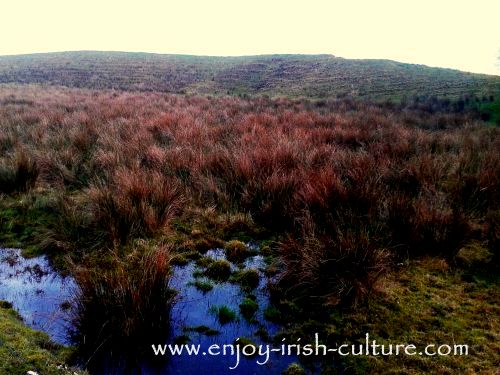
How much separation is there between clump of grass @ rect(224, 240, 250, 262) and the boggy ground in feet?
0.77

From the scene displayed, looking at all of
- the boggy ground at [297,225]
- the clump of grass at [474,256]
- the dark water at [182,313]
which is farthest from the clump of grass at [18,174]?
the clump of grass at [474,256]

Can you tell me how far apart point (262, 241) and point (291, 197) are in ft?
2.97

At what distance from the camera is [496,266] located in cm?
384

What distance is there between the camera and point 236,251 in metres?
4.24

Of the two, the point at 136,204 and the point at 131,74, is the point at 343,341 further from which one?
the point at 131,74

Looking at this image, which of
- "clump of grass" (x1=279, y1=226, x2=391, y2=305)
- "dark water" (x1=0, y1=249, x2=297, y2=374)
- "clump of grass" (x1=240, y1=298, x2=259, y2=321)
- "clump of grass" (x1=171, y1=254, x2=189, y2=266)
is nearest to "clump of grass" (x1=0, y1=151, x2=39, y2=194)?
"dark water" (x1=0, y1=249, x2=297, y2=374)

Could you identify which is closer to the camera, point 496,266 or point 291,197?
point 496,266

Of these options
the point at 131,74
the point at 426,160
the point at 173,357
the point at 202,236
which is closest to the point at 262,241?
the point at 202,236

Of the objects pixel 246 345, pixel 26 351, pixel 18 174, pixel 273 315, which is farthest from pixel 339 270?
pixel 18 174

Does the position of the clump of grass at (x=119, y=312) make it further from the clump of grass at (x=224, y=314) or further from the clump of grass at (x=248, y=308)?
the clump of grass at (x=248, y=308)

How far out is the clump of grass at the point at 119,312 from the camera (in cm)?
273

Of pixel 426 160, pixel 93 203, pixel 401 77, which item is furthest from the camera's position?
pixel 401 77

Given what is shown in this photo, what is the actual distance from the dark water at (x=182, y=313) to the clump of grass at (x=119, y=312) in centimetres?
15

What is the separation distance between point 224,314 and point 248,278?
628 millimetres
